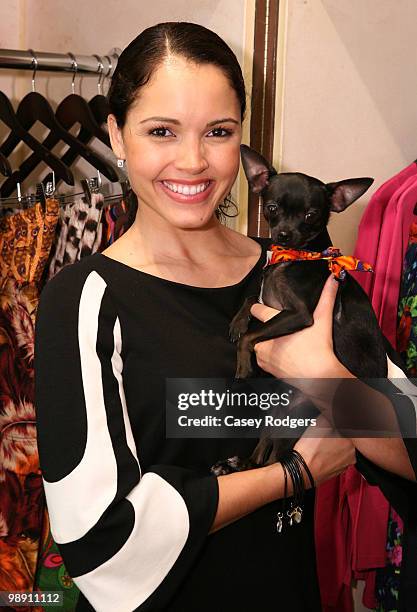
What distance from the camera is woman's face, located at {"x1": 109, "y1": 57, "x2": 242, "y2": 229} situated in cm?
106

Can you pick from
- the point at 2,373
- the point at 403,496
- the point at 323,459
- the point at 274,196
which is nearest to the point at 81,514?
the point at 323,459

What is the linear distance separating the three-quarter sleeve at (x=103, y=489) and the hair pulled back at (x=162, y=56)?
0.33m

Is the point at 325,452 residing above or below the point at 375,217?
below

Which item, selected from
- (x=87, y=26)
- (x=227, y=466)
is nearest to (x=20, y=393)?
(x=227, y=466)

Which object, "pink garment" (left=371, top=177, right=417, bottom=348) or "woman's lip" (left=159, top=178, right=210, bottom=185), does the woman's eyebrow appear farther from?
"pink garment" (left=371, top=177, right=417, bottom=348)

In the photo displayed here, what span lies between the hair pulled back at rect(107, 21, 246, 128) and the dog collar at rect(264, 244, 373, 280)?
0.23 m

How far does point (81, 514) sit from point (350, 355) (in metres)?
0.48

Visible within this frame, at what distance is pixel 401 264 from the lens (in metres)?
1.73

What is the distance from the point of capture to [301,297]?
1.18 meters

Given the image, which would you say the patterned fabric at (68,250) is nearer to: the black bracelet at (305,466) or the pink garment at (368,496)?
the pink garment at (368,496)

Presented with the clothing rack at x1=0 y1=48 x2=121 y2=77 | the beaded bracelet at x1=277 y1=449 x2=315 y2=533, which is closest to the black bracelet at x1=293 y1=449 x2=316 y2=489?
the beaded bracelet at x1=277 y1=449 x2=315 y2=533

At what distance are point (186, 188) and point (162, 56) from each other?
0.19m

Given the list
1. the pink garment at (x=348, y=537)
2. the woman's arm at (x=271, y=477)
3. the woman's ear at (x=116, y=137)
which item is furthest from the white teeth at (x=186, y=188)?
the pink garment at (x=348, y=537)

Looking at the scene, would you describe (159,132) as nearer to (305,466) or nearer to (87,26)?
(305,466)
